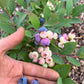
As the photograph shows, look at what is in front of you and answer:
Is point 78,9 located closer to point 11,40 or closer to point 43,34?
point 43,34

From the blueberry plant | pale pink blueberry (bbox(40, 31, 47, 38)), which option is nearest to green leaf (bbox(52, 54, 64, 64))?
the blueberry plant

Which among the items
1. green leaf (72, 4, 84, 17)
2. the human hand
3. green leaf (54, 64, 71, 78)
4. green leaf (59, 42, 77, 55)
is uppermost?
green leaf (72, 4, 84, 17)

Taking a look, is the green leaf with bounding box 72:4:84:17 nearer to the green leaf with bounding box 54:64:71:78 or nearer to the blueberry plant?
the blueberry plant

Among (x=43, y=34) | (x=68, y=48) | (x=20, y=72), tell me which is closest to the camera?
(x=43, y=34)

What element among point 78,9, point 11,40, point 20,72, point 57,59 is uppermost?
point 78,9

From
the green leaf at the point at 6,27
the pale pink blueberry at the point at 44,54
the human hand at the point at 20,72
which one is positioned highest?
the green leaf at the point at 6,27

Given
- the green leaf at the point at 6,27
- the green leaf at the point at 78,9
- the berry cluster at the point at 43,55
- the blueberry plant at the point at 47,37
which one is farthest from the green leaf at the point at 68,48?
the green leaf at the point at 6,27

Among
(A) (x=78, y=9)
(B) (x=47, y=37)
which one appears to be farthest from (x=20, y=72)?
(A) (x=78, y=9)

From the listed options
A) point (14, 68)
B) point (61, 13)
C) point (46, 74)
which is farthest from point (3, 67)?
point (61, 13)

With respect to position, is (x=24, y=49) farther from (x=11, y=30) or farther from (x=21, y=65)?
(x=11, y=30)

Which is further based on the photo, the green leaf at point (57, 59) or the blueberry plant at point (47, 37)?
the green leaf at point (57, 59)

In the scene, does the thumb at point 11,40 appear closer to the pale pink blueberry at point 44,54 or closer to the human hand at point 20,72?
the human hand at point 20,72
